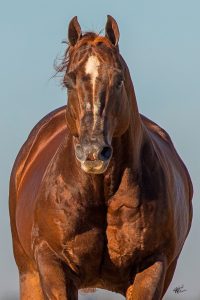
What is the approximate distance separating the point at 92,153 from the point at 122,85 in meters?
0.66

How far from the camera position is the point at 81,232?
30.6ft

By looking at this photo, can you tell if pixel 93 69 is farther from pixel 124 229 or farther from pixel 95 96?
pixel 124 229

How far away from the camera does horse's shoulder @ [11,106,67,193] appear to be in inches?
431

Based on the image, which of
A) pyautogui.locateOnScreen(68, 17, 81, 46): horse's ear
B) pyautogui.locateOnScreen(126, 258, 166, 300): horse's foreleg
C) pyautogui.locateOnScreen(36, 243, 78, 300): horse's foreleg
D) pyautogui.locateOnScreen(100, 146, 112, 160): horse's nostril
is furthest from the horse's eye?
pyautogui.locateOnScreen(126, 258, 166, 300): horse's foreleg

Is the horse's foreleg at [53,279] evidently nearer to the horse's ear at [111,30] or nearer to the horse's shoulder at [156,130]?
the horse's ear at [111,30]

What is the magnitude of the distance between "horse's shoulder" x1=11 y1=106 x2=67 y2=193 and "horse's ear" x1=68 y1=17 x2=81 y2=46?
5.79 feet

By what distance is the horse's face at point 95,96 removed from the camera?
832cm

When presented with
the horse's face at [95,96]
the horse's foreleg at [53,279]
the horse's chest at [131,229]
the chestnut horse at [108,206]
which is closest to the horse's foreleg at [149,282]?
the chestnut horse at [108,206]

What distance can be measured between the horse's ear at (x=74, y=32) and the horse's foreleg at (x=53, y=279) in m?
1.48

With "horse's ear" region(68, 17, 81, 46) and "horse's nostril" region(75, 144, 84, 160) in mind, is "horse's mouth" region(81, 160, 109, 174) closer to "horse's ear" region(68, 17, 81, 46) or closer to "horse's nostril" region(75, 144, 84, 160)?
"horse's nostril" region(75, 144, 84, 160)

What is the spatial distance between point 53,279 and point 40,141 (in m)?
2.13

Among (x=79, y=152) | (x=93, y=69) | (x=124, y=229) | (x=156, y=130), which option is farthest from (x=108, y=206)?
(x=156, y=130)

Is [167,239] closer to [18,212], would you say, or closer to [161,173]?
[161,173]

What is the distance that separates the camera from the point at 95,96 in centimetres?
852
